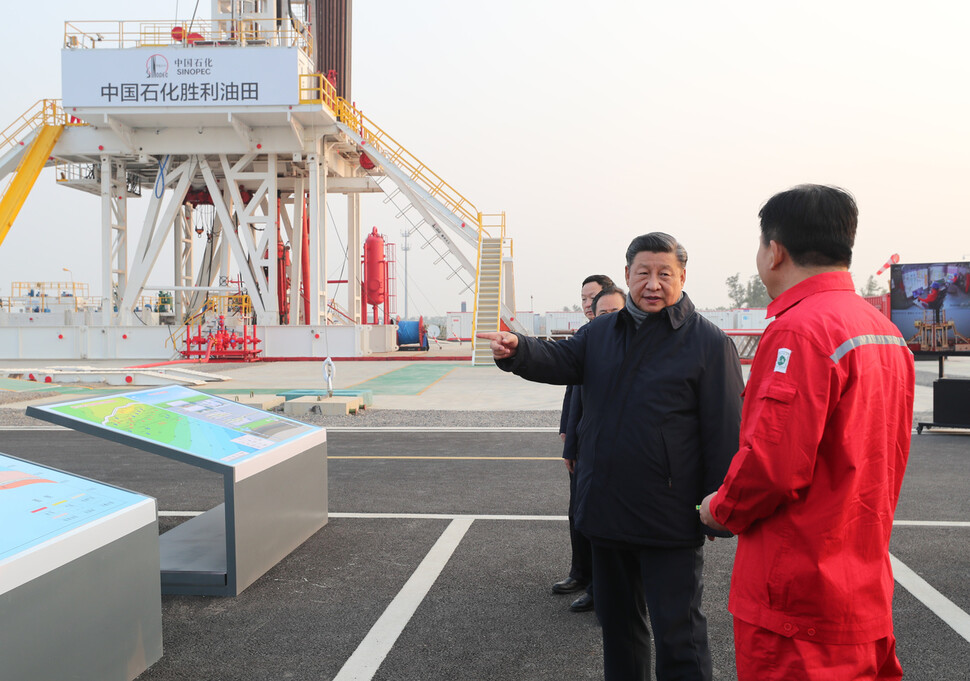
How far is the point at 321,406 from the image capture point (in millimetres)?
13516

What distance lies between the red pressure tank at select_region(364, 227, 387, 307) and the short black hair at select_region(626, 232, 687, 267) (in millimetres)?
34121

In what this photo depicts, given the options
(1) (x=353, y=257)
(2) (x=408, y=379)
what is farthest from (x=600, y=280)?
(1) (x=353, y=257)

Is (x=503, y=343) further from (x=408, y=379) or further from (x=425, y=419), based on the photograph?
(x=408, y=379)

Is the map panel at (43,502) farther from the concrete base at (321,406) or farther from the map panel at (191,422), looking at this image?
the concrete base at (321,406)

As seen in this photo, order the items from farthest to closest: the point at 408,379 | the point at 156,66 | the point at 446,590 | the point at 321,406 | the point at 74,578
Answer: the point at 156,66 → the point at 408,379 → the point at 321,406 → the point at 446,590 → the point at 74,578

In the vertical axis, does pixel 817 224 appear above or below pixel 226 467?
above

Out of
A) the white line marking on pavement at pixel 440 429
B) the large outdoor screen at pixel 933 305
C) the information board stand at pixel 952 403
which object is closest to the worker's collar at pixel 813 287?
the white line marking on pavement at pixel 440 429

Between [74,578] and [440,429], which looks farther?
[440,429]

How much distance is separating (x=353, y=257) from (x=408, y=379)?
1390 cm

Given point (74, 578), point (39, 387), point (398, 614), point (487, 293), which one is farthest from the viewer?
point (487, 293)

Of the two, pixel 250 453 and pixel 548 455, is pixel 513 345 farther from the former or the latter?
pixel 548 455

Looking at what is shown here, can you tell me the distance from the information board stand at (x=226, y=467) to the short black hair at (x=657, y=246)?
2.92 m

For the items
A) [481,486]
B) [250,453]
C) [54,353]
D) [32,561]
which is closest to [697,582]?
[32,561]

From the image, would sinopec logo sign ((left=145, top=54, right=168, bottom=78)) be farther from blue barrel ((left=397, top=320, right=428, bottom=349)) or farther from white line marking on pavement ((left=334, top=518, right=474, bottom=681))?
white line marking on pavement ((left=334, top=518, right=474, bottom=681))
